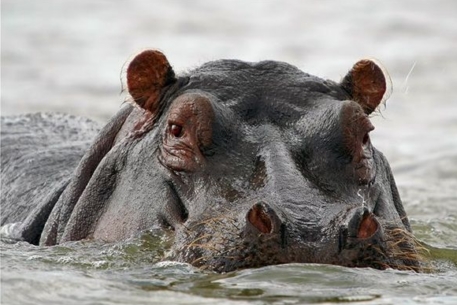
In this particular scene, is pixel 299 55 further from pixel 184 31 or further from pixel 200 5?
pixel 200 5

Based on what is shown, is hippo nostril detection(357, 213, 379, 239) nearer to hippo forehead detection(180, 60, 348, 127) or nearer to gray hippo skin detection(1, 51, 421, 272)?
gray hippo skin detection(1, 51, 421, 272)

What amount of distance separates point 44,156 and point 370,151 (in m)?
3.46

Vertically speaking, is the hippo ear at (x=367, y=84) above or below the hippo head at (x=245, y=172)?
above

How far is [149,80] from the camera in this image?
7.12m

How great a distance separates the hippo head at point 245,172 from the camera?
5.92m

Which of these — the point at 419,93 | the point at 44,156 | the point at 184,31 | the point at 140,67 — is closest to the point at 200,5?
the point at 184,31

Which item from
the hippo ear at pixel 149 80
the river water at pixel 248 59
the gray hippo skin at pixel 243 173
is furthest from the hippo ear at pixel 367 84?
the hippo ear at pixel 149 80

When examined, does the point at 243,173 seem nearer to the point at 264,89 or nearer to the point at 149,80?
the point at 264,89

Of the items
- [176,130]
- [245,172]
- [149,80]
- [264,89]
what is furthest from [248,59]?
[245,172]

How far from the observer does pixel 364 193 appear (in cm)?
668

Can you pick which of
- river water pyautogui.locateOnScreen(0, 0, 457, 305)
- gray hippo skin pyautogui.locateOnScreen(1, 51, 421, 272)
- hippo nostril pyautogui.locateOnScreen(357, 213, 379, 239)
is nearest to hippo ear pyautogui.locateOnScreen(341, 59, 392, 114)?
gray hippo skin pyautogui.locateOnScreen(1, 51, 421, 272)

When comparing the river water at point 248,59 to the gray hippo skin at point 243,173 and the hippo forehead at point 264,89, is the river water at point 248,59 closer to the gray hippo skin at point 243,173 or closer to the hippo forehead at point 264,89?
the gray hippo skin at point 243,173

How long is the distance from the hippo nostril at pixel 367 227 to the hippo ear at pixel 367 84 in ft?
4.89

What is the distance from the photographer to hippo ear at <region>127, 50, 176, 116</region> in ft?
23.2
